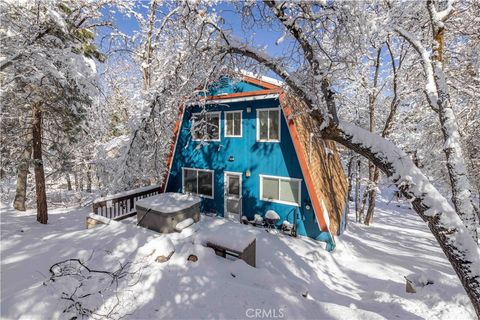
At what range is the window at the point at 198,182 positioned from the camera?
9.79 metres

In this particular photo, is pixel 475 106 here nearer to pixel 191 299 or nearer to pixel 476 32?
pixel 476 32

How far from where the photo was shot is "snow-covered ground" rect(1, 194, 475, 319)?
10.8 feet

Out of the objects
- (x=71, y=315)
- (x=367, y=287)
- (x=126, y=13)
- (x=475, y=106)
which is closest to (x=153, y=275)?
(x=71, y=315)

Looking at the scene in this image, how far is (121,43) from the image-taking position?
23.7 ft

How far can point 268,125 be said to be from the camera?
8367 millimetres

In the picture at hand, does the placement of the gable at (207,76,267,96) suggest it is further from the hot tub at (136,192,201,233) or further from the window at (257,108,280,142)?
the hot tub at (136,192,201,233)

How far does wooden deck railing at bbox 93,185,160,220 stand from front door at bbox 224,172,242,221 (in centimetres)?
365

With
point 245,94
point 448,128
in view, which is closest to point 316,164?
point 245,94

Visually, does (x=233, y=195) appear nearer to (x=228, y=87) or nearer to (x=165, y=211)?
(x=165, y=211)

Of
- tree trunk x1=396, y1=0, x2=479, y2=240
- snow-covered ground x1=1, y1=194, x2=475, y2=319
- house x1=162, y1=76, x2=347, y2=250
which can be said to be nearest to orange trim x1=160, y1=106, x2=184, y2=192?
house x1=162, y1=76, x2=347, y2=250

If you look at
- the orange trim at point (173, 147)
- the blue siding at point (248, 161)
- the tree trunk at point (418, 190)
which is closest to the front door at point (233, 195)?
the blue siding at point (248, 161)

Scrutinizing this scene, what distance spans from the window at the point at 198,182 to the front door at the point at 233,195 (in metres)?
0.81

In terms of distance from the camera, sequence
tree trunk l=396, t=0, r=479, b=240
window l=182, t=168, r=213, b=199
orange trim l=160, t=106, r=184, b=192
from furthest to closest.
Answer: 1. orange trim l=160, t=106, r=184, b=192
2. window l=182, t=168, r=213, b=199
3. tree trunk l=396, t=0, r=479, b=240

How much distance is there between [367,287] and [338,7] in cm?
620
